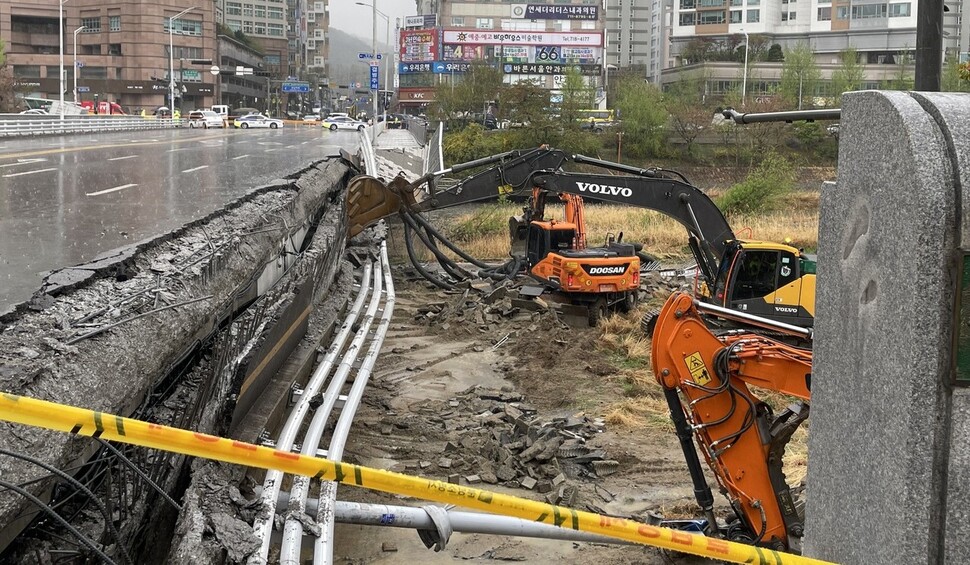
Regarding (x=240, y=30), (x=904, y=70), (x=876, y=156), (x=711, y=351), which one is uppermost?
(x=240, y=30)

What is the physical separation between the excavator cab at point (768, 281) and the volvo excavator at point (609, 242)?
0.05ft

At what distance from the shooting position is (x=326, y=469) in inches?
130

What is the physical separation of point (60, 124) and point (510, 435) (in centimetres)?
4385

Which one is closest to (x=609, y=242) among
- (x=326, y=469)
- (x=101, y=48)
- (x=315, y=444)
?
(x=315, y=444)

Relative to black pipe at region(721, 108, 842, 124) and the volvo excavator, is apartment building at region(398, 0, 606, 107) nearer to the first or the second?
the volvo excavator

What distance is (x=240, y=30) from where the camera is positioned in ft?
604

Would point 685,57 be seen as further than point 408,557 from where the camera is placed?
Yes

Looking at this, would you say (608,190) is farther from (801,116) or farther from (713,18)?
(713,18)

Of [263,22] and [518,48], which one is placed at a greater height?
[263,22]

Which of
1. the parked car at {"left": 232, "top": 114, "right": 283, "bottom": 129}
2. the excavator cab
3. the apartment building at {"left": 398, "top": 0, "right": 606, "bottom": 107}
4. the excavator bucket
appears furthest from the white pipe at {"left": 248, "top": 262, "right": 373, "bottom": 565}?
the apartment building at {"left": 398, "top": 0, "right": 606, "bottom": 107}

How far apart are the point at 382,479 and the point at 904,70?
91.4 meters

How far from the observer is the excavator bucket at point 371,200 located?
758 inches

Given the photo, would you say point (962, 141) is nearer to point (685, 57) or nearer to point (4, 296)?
point (4, 296)

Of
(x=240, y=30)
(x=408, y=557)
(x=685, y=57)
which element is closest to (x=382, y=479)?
(x=408, y=557)
